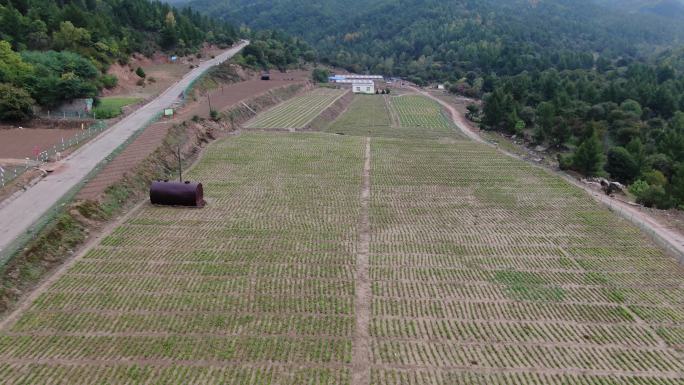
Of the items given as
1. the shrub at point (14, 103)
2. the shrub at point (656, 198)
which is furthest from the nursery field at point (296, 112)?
the shrub at point (656, 198)

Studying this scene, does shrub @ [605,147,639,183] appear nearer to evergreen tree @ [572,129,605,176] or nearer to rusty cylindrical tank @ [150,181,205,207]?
evergreen tree @ [572,129,605,176]

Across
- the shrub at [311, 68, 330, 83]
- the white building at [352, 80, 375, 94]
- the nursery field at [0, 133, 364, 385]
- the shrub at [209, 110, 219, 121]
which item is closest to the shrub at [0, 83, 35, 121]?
the shrub at [209, 110, 219, 121]

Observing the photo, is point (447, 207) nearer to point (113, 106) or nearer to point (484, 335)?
point (484, 335)

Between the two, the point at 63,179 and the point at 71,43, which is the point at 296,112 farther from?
the point at 63,179

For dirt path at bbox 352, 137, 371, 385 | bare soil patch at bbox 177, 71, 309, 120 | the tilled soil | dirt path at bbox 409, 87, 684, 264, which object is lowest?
dirt path at bbox 352, 137, 371, 385

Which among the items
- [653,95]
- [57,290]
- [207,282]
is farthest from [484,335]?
[653,95]

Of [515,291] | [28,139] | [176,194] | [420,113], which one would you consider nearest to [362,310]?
[515,291]
